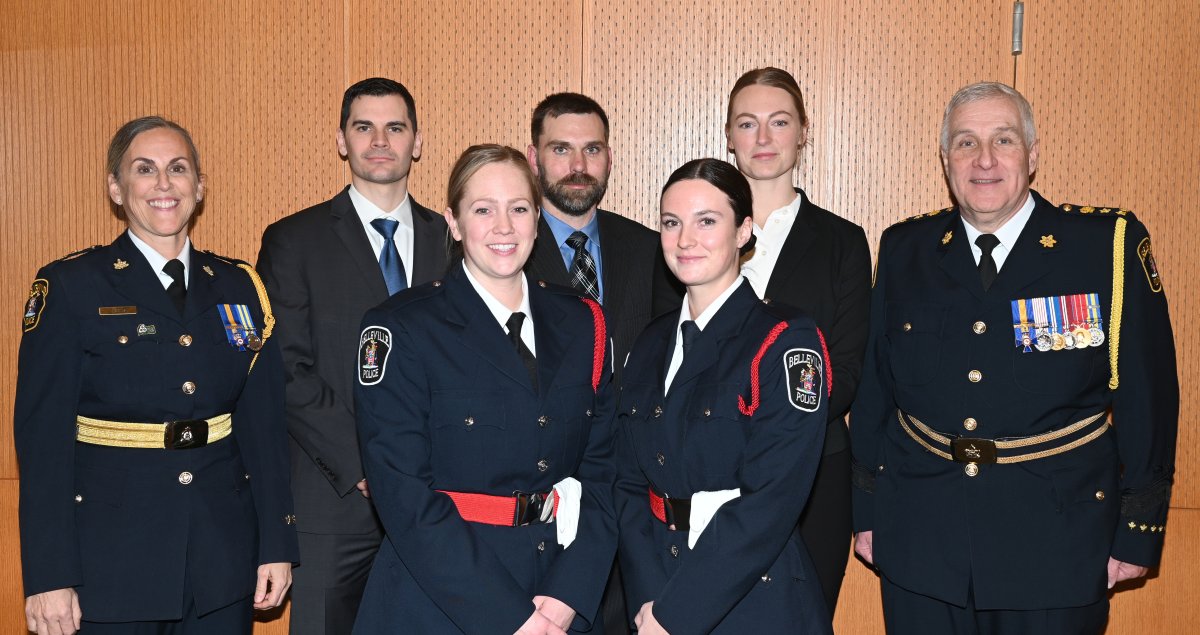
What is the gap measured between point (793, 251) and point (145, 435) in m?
2.12

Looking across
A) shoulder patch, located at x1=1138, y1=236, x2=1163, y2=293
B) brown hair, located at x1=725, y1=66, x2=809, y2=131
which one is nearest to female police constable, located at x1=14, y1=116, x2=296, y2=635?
brown hair, located at x1=725, y1=66, x2=809, y2=131

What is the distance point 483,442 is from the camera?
7.58 feet

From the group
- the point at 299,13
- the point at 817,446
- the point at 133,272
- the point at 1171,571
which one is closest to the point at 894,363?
the point at 817,446

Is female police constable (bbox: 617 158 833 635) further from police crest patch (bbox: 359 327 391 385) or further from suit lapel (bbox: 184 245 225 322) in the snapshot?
suit lapel (bbox: 184 245 225 322)

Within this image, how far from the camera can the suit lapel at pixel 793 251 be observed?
321 cm

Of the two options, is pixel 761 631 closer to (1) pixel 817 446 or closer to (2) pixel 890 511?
(1) pixel 817 446

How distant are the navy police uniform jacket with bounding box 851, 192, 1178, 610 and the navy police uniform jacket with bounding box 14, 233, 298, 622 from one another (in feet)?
6.88

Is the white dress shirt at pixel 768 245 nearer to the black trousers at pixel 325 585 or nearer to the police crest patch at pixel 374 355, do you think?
the police crest patch at pixel 374 355

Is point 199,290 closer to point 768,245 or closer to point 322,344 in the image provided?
point 322,344

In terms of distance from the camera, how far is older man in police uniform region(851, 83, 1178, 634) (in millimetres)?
2764

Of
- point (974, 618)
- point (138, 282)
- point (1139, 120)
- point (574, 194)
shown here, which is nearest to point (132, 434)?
point (138, 282)

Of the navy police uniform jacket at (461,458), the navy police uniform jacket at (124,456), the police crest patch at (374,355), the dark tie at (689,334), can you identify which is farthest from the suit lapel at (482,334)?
the navy police uniform jacket at (124,456)

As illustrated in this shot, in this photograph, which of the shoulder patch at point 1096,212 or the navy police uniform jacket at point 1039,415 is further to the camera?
the shoulder patch at point 1096,212

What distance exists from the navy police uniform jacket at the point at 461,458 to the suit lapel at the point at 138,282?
2.64 feet
